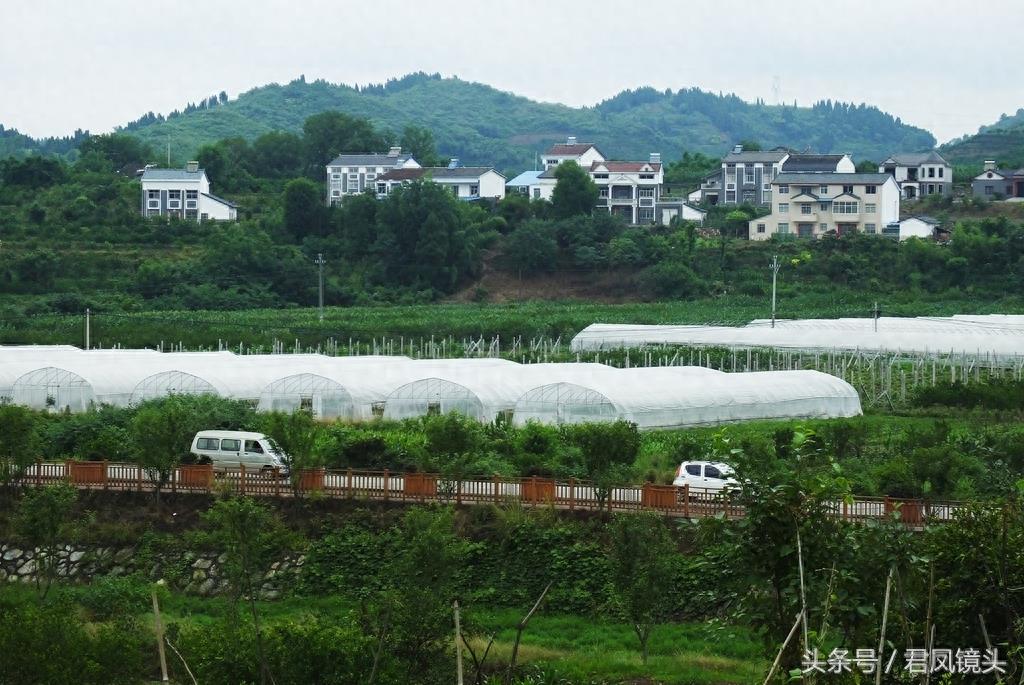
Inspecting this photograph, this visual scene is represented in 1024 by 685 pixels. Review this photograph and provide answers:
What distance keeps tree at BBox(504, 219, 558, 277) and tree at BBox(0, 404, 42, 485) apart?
4420 centimetres

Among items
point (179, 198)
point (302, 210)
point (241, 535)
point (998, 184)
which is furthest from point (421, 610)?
point (998, 184)

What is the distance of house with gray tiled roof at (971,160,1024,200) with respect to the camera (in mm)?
85938

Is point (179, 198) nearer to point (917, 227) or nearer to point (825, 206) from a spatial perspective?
point (825, 206)

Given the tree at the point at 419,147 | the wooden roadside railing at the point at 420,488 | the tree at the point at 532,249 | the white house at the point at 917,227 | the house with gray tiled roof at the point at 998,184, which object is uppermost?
the tree at the point at 419,147

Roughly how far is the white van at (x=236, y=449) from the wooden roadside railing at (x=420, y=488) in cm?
47

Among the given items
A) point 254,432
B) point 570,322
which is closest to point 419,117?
point 570,322

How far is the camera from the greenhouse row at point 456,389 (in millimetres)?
35219

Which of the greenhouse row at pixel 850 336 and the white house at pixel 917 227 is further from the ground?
the white house at pixel 917 227

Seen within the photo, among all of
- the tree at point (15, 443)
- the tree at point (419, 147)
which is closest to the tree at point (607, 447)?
the tree at point (15, 443)

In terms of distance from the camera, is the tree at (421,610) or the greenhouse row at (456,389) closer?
the tree at (421,610)

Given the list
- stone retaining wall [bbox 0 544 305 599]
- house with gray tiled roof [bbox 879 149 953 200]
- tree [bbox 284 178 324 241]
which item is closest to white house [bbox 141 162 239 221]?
tree [bbox 284 178 324 241]

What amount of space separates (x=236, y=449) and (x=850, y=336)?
22.4m

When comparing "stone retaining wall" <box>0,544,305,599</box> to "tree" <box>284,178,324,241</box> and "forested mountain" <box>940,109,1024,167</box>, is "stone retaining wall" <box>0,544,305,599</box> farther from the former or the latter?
"forested mountain" <box>940,109,1024,167</box>

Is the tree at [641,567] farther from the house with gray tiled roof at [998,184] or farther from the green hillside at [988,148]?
the green hillside at [988,148]
